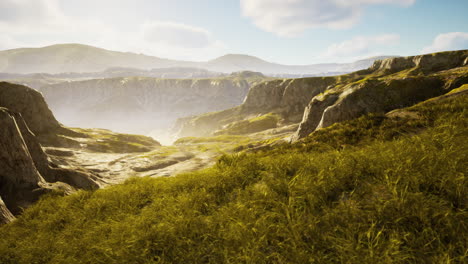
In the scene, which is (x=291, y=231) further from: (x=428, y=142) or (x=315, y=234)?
(x=428, y=142)

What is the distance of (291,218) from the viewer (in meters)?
3.53

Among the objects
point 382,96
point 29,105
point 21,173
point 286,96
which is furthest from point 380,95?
point 286,96

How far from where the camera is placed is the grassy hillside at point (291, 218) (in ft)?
9.10

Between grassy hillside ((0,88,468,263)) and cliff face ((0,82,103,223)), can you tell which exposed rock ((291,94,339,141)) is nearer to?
grassy hillside ((0,88,468,263))

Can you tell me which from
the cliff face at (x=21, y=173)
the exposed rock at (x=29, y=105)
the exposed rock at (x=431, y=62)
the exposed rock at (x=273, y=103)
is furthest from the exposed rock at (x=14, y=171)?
the exposed rock at (x=273, y=103)

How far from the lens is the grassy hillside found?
2.77 meters

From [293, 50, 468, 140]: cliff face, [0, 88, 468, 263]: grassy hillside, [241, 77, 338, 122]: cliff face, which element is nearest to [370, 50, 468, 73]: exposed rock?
[241, 77, 338, 122]: cliff face

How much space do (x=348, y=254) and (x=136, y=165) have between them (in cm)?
6231

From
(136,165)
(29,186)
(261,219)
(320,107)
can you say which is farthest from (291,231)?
(136,165)

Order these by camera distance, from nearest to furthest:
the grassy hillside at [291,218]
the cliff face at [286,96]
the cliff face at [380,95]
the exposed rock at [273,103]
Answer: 1. the grassy hillside at [291,218]
2. the cliff face at [380,95]
3. the cliff face at [286,96]
4. the exposed rock at [273,103]

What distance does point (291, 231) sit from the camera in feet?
10.5

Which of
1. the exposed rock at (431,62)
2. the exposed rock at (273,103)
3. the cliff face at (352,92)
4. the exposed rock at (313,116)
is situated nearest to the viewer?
the cliff face at (352,92)

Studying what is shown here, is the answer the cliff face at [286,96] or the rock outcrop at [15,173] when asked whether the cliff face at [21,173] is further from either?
the cliff face at [286,96]

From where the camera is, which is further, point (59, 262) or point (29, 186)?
point (29, 186)
